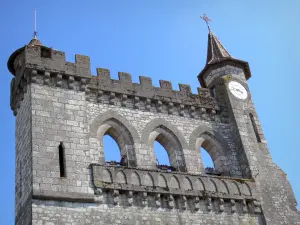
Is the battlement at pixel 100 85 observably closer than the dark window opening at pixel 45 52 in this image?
Yes

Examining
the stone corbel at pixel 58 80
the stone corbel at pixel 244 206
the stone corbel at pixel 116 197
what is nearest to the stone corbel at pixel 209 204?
the stone corbel at pixel 244 206

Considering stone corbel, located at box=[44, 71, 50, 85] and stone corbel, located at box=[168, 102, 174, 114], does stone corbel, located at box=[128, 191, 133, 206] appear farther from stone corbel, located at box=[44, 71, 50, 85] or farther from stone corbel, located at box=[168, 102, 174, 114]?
stone corbel, located at box=[44, 71, 50, 85]

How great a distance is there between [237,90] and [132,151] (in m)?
6.40

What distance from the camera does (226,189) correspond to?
19.2m

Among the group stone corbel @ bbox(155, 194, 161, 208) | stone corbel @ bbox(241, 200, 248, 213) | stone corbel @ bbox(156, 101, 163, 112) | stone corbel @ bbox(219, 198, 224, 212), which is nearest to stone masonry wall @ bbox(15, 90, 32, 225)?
stone corbel @ bbox(155, 194, 161, 208)

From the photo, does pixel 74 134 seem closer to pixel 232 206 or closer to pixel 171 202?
pixel 171 202

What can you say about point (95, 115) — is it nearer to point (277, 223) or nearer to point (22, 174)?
point (22, 174)

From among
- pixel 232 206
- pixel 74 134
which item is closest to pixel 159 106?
pixel 74 134

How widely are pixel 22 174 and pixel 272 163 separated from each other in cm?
1028

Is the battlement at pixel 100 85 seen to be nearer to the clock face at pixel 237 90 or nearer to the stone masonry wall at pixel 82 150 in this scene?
the stone masonry wall at pixel 82 150

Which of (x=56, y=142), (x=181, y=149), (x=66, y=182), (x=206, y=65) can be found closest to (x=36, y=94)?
(x=56, y=142)

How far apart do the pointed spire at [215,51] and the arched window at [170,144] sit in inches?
202

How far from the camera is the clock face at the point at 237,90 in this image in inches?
886

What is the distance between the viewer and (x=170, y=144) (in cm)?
2011
